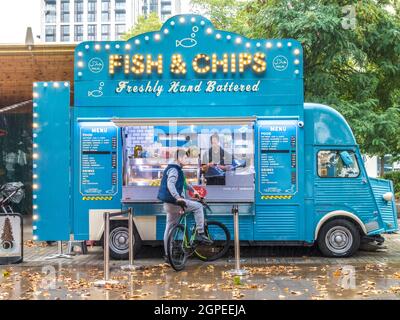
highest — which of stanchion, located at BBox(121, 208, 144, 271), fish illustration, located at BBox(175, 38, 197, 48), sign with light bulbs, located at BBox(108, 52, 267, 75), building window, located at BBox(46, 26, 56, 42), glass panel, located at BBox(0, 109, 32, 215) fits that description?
building window, located at BBox(46, 26, 56, 42)

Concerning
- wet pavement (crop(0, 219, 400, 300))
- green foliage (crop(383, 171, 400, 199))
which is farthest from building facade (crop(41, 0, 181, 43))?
wet pavement (crop(0, 219, 400, 300))

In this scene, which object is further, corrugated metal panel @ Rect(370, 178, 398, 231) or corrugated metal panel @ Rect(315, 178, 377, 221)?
corrugated metal panel @ Rect(370, 178, 398, 231)

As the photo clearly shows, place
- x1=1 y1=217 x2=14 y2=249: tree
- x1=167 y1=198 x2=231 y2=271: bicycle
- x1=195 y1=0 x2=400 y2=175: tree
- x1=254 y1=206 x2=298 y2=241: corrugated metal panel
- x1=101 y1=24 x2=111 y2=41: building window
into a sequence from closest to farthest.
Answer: x1=167 y1=198 x2=231 y2=271: bicycle → x1=1 y1=217 x2=14 y2=249: tree → x1=254 y1=206 x2=298 y2=241: corrugated metal panel → x1=195 y1=0 x2=400 y2=175: tree → x1=101 y1=24 x2=111 y2=41: building window

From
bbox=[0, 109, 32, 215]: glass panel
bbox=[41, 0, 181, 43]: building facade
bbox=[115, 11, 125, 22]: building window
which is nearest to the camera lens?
bbox=[0, 109, 32, 215]: glass panel

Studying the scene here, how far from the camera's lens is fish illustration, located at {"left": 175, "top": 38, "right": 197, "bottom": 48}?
36.8ft

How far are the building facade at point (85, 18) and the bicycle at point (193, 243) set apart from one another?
126283 millimetres

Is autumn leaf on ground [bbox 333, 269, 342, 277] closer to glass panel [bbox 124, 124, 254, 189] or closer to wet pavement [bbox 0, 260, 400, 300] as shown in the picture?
wet pavement [bbox 0, 260, 400, 300]

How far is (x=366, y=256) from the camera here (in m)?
11.3

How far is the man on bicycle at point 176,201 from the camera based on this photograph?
32.8 feet

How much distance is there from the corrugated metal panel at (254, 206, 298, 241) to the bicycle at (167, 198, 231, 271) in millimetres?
614

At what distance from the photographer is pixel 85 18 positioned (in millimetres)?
134125

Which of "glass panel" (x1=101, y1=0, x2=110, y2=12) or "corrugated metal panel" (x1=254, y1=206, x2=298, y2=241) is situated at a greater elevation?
"glass panel" (x1=101, y1=0, x2=110, y2=12)

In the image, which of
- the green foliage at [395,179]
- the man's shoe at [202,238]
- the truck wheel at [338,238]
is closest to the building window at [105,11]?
the green foliage at [395,179]

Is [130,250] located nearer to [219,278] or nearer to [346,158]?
[219,278]
